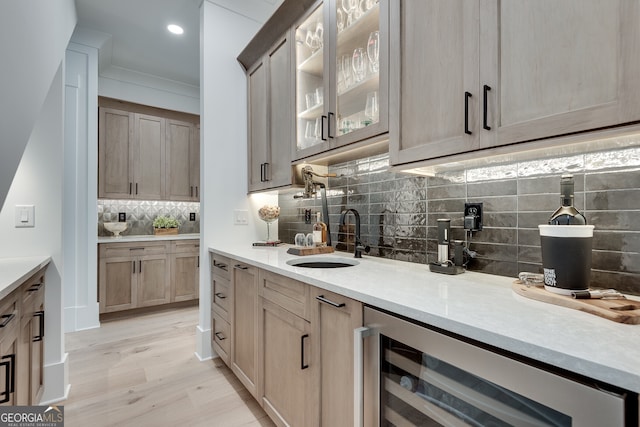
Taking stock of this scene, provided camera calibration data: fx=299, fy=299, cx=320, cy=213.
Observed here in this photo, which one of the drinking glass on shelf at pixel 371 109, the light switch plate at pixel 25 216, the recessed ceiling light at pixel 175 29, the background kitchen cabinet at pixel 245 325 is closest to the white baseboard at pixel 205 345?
the background kitchen cabinet at pixel 245 325

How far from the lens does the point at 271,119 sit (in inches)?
92.0

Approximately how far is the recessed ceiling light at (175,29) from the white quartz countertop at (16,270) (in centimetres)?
250

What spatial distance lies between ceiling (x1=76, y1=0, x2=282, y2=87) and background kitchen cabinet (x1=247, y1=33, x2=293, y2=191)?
0.76 meters

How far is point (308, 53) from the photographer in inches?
79.2

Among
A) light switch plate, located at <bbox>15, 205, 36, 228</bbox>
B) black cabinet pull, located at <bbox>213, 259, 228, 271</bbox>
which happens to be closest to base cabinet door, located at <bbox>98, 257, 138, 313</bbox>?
light switch plate, located at <bbox>15, 205, 36, 228</bbox>

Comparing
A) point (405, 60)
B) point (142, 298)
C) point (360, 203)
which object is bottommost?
point (142, 298)

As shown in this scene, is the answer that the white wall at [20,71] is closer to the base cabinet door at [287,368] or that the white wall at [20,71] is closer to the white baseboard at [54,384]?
the base cabinet door at [287,368]

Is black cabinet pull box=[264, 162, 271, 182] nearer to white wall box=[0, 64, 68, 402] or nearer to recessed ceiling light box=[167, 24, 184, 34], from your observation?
white wall box=[0, 64, 68, 402]

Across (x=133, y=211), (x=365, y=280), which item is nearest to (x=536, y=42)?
(x=365, y=280)

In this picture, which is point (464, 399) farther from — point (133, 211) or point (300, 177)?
point (133, 211)

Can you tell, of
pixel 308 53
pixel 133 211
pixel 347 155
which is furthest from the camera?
pixel 133 211

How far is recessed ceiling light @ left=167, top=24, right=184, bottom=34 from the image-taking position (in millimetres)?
3076

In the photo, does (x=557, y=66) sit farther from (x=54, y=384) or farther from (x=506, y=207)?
(x=54, y=384)

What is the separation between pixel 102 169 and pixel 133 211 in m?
0.71
